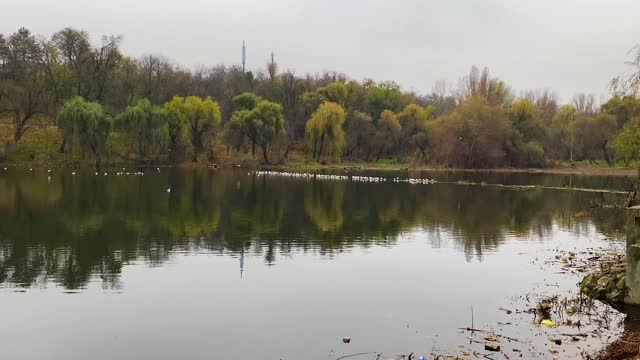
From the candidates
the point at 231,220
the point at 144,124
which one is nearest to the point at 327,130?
the point at 144,124

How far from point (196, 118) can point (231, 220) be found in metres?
51.1

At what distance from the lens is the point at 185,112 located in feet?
246

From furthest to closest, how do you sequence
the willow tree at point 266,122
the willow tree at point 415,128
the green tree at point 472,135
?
the willow tree at point 415,128 < the green tree at point 472,135 < the willow tree at point 266,122

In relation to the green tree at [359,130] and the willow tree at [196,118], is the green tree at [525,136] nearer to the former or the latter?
the green tree at [359,130]

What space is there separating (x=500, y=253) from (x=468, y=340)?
10102 millimetres

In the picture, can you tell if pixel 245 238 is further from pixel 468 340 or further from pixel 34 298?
pixel 468 340

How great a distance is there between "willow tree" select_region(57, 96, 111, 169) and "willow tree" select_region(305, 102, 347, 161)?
26440 mm

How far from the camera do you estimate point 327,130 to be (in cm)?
7812

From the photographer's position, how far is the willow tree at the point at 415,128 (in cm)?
8388

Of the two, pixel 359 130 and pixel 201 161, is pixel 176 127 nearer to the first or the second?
pixel 201 161

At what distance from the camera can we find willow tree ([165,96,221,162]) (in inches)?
2894

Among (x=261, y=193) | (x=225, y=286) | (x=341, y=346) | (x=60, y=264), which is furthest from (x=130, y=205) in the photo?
(x=341, y=346)

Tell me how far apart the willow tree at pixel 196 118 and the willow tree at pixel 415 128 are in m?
27.9

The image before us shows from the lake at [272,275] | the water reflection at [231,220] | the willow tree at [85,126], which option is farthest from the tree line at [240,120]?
the lake at [272,275]
